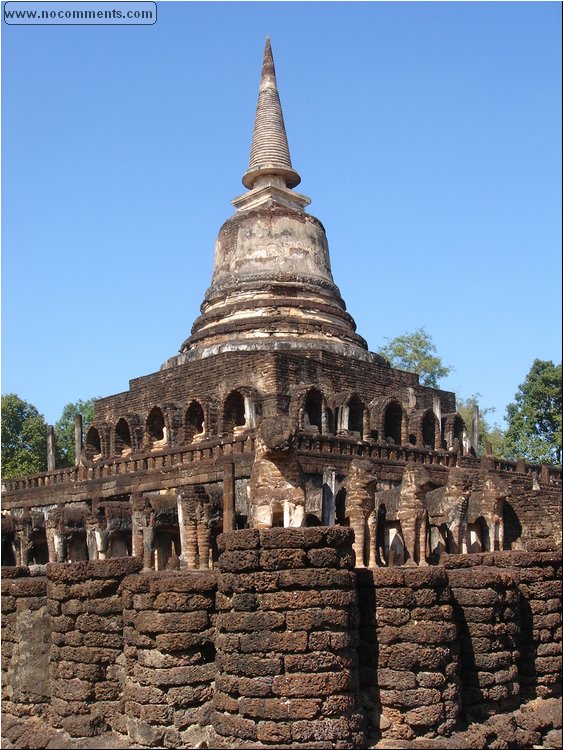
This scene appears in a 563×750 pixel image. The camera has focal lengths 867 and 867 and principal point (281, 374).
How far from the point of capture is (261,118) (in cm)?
2847

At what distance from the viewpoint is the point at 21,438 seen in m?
37.8

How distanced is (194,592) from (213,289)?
57.2 ft

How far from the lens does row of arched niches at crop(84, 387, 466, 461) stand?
1947 cm

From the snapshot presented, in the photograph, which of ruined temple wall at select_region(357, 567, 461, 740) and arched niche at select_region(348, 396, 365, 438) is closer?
ruined temple wall at select_region(357, 567, 461, 740)

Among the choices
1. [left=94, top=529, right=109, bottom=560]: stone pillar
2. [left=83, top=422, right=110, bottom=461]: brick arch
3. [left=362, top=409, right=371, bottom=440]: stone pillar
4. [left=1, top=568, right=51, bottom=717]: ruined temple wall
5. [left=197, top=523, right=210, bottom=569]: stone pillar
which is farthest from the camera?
[left=83, top=422, right=110, bottom=461]: brick arch

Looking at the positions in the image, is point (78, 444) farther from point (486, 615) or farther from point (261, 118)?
point (486, 615)

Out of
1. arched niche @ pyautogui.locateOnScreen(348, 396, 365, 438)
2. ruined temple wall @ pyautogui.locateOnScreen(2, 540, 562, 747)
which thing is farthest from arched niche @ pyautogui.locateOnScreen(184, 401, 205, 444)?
ruined temple wall @ pyautogui.locateOnScreen(2, 540, 562, 747)

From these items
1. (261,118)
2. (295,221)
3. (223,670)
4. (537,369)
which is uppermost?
(261,118)

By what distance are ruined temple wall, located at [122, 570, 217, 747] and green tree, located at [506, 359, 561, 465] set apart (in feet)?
84.4

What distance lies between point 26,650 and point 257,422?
9.31 metres

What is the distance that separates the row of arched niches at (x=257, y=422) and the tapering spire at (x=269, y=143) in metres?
9.03

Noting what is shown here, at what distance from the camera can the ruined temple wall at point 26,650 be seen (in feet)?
32.1

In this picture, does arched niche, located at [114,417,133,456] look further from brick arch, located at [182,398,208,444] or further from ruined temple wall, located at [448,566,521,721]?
ruined temple wall, located at [448,566,521,721]

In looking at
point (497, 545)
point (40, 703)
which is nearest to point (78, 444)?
point (497, 545)
